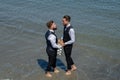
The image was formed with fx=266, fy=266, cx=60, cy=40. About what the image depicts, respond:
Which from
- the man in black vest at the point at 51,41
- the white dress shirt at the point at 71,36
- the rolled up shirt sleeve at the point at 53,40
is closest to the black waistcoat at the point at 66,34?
the white dress shirt at the point at 71,36

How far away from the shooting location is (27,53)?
488 inches

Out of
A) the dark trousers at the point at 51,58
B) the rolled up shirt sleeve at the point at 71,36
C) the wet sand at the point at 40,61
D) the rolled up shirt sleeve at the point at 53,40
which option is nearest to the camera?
the rolled up shirt sleeve at the point at 53,40

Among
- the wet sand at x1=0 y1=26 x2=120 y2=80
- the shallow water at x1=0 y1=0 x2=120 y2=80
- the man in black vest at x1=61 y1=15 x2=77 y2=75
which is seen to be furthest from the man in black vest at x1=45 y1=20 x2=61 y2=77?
the shallow water at x1=0 y1=0 x2=120 y2=80

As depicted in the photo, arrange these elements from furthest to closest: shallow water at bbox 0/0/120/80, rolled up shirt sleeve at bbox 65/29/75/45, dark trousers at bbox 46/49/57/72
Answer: shallow water at bbox 0/0/120/80
dark trousers at bbox 46/49/57/72
rolled up shirt sleeve at bbox 65/29/75/45

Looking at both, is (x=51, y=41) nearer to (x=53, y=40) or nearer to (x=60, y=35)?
(x=53, y=40)

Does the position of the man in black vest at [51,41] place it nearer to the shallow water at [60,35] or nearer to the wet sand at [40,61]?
the wet sand at [40,61]

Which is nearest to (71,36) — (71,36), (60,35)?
(71,36)

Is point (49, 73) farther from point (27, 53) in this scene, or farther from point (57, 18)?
point (57, 18)

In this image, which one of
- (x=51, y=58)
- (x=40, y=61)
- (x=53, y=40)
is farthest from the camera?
(x=40, y=61)

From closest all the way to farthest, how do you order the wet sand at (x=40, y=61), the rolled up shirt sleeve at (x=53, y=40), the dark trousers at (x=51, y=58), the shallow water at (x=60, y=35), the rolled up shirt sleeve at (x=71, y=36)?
the rolled up shirt sleeve at (x=53, y=40)
the rolled up shirt sleeve at (x=71, y=36)
the dark trousers at (x=51, y=58)
the wet sand at (x=40, y=61)
the shallow water at (x=60, y=35)

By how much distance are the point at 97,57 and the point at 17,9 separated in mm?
8551

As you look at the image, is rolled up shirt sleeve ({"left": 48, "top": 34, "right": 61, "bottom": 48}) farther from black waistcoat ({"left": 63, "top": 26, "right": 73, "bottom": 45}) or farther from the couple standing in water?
black waistcoat ({"left": 63, "top": 26, "right": 73, "bottom": 45})

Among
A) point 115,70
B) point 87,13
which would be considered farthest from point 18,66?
point 87,13

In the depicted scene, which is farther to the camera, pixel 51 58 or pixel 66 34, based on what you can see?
pixel 51 58
